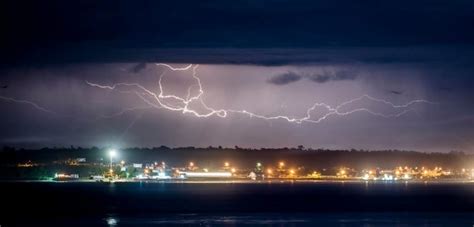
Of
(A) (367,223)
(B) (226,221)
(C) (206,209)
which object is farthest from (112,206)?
(A) (367,223)

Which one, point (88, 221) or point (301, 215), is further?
point (301, 215)

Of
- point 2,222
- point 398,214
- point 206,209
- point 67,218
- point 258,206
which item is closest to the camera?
point 2,222

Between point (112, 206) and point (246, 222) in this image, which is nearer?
point (246, 222)

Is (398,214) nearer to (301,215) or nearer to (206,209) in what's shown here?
(301,215)

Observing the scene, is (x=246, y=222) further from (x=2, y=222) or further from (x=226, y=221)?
(x=2, y=222)

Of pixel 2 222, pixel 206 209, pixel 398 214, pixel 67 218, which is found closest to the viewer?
pixel 2 222

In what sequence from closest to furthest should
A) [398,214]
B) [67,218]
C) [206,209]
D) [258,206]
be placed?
[67,218], [398,214], [206,209], [258,206]

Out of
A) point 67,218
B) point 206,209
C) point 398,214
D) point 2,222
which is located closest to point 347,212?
point 398,214

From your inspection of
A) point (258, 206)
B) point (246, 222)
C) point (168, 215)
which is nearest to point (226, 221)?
point (246, 222)

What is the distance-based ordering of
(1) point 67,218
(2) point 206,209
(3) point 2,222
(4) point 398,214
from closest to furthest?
1. (3) point 2,222
2. (1) point 67,218
3. (4) point 398,214
4. (2) point 206,209
